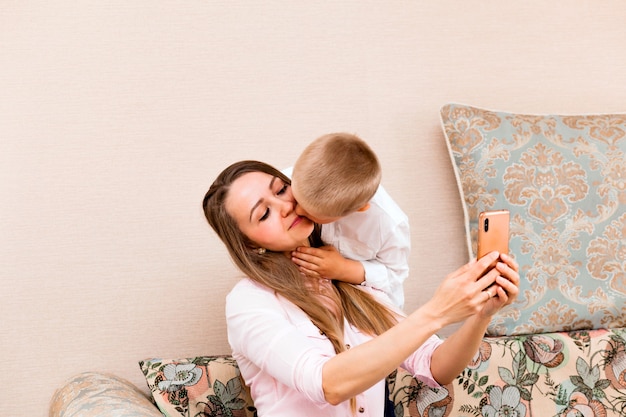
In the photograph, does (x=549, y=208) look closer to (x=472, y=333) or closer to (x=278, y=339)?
(x=472, y=333)

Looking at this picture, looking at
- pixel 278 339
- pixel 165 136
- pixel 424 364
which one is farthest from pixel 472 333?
pixel 165 136

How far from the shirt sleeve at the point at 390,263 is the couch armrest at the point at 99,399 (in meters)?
0.54

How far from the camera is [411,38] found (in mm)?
2057

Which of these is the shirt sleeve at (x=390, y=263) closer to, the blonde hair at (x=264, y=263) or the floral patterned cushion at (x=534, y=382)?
the blonde hair at (x=264, y=263)

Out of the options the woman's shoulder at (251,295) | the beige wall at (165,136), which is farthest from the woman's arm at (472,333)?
the beige wall at (165,136)

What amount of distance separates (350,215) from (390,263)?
0.59ft

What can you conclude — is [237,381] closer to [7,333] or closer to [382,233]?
[382,233]

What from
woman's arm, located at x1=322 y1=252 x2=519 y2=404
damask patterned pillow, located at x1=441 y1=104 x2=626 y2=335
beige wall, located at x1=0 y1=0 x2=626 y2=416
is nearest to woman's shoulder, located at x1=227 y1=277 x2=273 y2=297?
woman's arm, located at x1=322 y1=252 x2=519 y2=404

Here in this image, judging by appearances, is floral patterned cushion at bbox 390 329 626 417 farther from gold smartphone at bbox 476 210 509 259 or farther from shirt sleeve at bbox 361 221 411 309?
gold smartphone at bbox 476 210 509 259

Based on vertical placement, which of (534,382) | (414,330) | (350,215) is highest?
(350,215)

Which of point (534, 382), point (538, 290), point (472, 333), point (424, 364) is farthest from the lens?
point (538, 290)

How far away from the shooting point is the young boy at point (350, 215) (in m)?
1.26

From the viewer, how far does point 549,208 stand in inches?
74.8

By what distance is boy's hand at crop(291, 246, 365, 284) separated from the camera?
1.49 metres
